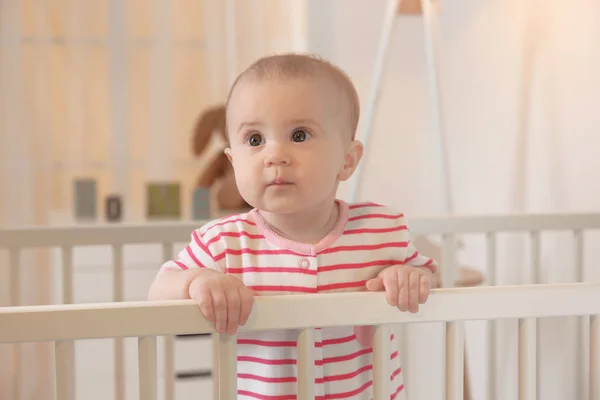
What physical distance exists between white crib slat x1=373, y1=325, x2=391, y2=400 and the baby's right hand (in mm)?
140

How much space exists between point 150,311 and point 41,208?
1581 mm

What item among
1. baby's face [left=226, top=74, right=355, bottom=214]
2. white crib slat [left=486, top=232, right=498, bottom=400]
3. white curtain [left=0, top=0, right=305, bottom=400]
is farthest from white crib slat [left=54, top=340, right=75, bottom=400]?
white curtain [left=0, top=0, right=305, bottom=400]

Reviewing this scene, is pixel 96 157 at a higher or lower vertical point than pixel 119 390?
higher

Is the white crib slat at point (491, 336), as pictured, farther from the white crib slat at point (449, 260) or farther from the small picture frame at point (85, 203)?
the small picture frame at point (85, 203)

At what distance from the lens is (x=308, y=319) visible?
0.74 meters

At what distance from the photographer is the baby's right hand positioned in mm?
716

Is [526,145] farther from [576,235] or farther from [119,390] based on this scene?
[119,390]

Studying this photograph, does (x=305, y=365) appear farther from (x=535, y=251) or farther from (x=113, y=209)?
(x=113, y=209)

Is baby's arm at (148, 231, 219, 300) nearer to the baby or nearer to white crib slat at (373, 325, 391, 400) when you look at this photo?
the baby

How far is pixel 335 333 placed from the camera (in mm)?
875

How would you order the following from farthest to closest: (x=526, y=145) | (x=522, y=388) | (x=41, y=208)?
(x=41, y=208)
(x=526, y=145)
(x=522, y=388)

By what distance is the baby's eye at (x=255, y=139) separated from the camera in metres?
0.84

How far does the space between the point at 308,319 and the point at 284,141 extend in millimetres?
199

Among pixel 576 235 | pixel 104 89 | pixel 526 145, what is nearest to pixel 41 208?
pixel 104 89
